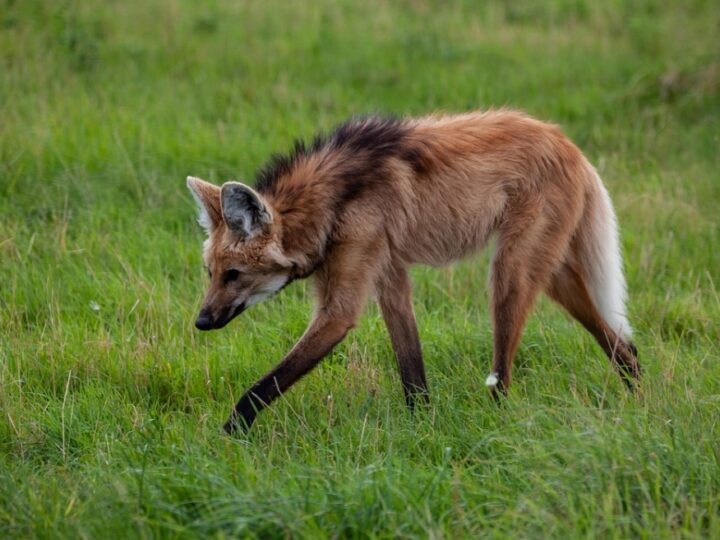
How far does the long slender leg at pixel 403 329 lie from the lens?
420cm

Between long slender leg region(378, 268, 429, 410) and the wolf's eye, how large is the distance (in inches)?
25.9

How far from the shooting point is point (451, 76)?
8211 mm

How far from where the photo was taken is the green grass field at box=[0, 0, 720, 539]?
293 centimetres

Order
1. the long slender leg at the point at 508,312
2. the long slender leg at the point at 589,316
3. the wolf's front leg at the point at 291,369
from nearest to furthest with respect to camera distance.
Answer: the wolf's front leg at the point at 291,369 < the long slender leg at the point at 508,312 < the long slender leg at the point at 589,316

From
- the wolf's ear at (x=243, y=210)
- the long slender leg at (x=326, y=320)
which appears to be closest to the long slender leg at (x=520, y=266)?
the long slender leg at (x=326, y=320)

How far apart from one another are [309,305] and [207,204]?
44.1 inches

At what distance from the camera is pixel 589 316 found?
4484mm

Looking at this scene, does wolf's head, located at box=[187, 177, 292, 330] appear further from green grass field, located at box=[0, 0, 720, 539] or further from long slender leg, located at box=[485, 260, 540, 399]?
long slender leg, located at box=[485, 260, 540, 399]

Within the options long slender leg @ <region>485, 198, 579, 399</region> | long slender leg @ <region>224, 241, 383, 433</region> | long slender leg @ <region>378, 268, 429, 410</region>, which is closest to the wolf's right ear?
long slender leg @ <region>224, 241, 383, 433</region>

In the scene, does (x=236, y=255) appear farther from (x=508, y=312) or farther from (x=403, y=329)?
(x=508, y=312)

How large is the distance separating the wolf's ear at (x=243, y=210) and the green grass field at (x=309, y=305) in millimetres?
676

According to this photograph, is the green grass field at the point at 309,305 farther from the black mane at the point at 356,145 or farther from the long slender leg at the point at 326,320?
the black mane at the point at 356,145

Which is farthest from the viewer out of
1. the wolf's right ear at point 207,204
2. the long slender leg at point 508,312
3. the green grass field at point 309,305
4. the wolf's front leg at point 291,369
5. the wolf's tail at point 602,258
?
the wolf's tail at point 602,258

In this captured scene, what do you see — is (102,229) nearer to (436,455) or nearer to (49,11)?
(436,455)
